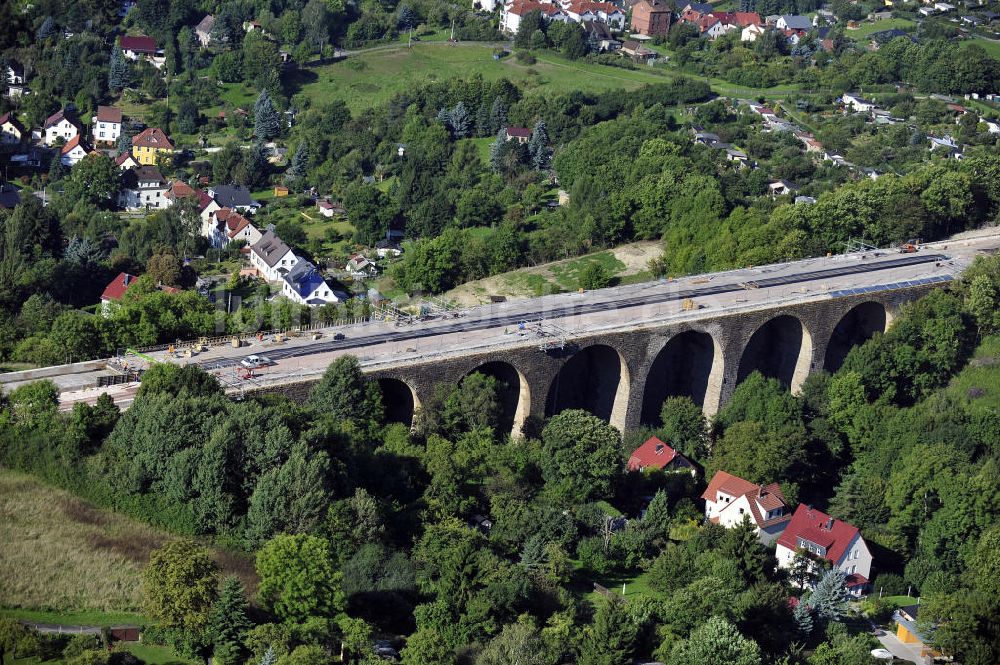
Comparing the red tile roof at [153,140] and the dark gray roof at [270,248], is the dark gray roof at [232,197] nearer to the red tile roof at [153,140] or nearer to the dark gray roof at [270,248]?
the dark gray roof at [270,248]

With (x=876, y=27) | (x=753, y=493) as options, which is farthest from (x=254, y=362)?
(x=876, y=27)

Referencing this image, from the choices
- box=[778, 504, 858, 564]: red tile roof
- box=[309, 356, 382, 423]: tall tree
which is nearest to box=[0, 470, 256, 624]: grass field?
box=[309, 356, 382, 423]: tall tree

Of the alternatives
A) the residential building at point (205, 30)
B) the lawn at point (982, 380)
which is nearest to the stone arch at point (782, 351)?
the lawn at point (982, 380)

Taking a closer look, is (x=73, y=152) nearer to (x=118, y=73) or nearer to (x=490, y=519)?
(x=118, y=73)

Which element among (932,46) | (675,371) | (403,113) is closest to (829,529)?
(675,371)

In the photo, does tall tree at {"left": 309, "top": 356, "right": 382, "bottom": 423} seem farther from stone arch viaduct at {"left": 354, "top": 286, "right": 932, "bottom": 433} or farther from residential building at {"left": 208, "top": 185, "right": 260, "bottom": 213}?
residential building at {"left": 208, "top": 185, "right": 260, "bottom": 213}

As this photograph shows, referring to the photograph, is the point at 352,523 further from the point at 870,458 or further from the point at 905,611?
the point at 870,458
